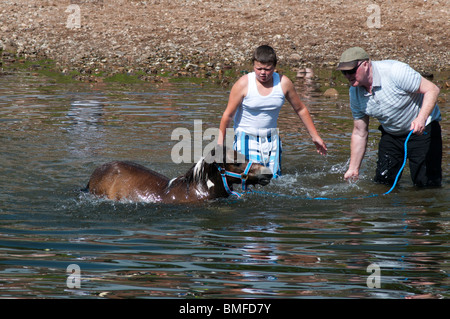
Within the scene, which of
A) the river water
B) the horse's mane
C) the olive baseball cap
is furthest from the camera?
the horse's mane

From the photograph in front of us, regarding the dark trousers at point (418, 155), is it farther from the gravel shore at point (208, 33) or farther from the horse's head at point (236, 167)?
the gravel shore at point (208, 33)

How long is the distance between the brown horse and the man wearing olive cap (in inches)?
60.9

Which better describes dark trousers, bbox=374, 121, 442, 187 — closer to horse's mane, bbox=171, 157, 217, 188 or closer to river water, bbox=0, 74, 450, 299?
river water, bbox=0, 74, 450, 299

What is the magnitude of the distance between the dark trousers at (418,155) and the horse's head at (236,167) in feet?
7.10

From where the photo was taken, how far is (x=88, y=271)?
580cm

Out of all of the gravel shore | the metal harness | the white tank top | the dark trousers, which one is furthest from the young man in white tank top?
the gravel shore

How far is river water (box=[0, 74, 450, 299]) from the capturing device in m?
5.47

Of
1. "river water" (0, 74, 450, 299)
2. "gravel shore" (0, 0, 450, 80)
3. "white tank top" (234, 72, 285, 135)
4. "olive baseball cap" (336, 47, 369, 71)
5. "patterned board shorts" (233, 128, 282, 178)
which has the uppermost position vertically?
"gravel shore" (0, 0, 450, 80)

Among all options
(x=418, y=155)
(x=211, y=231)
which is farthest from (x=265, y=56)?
(x=418, y=155)

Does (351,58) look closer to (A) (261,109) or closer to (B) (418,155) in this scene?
(A) (261,109)

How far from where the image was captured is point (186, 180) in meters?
8.20

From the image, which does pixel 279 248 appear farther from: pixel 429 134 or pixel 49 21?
pixel 49 21

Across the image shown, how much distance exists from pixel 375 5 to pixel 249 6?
16.7ft

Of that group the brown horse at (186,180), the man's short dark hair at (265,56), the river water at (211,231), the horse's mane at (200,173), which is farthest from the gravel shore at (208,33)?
the man's short dark hair at (265,56)
